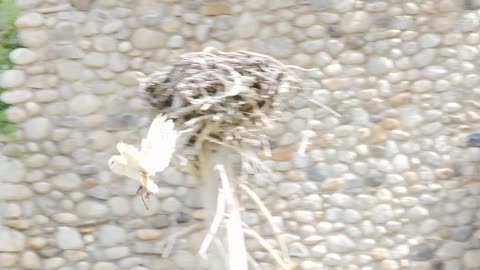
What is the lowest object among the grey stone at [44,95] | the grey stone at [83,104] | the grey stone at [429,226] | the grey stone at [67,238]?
the grey stone at [429,226]

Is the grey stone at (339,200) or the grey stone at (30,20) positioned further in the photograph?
the grey stone at (339,200)

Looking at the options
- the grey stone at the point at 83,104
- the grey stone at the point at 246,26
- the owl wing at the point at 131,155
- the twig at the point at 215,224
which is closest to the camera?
the owl wing at the point at 131,155

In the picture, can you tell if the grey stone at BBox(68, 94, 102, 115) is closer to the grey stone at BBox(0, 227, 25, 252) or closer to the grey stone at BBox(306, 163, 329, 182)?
the grey stone at BBox(0, 227, 25, 252)

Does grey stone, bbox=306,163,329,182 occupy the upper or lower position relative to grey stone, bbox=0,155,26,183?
lower

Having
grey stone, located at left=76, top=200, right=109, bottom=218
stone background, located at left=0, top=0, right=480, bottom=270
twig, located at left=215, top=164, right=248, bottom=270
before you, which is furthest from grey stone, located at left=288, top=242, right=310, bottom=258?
twig, located at left=215, top=164, right=248, bottom=270

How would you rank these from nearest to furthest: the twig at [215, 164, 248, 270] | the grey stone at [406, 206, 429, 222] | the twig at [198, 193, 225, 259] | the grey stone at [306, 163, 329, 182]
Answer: the twig at [198, 193, 225, 259], the twig at [215, 164, 248, 270], the grey stone at [306, 163, 329, 182], the grey stone at [406, 206, 429, 222]

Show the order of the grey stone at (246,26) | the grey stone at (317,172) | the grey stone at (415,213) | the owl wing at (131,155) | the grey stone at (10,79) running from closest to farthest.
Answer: the owl wing at (131,155) → the grey stone at (10,79) → the grey stone at (246,26) → the grey stone at (317,172) → the grey stone at (415,213)

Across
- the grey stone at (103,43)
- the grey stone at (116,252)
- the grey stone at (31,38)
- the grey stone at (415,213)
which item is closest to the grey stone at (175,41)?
the grey stone at (103,43)

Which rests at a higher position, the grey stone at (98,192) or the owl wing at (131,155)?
the owl wing at (131,155)

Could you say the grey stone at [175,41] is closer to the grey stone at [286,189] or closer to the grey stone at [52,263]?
the grey stone at [286,189]

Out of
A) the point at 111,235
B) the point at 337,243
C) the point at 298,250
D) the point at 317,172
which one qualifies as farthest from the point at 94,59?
the point at 337,243
